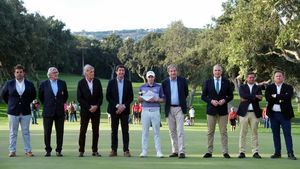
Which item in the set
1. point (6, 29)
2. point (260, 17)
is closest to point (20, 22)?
point (6, 29)

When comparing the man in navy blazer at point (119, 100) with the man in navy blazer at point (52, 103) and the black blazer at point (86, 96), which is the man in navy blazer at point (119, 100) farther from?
the man in navy blazer at point (52, 103)

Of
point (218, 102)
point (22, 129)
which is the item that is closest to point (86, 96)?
point (22, 129)

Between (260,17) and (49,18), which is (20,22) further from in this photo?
(49,18)

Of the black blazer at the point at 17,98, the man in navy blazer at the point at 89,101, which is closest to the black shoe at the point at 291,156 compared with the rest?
the man in navy blazer at the point at 89,101

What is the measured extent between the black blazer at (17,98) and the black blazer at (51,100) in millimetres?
277

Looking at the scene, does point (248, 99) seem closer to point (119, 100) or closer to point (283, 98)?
point (283, 98)

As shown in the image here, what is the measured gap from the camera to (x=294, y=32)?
3684cm

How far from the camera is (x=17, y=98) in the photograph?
1257 centimetres

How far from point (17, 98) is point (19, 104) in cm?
15

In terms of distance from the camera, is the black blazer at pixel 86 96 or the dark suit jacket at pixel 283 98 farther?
the black blazer at pixel 86 96

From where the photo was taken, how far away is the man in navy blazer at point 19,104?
494 inches

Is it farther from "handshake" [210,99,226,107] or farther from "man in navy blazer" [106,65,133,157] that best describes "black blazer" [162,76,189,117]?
"man in navy blazer" [106,65,133,157]

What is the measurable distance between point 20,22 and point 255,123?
145ft

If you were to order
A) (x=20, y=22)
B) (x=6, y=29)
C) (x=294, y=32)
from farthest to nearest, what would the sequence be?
1. (x=20, y=22)
2. (x=6, y=29)
3. (x=294, y=32)
